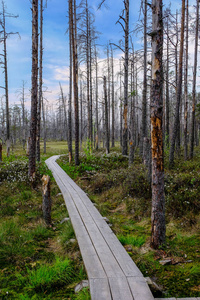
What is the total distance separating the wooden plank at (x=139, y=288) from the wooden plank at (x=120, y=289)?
7cm

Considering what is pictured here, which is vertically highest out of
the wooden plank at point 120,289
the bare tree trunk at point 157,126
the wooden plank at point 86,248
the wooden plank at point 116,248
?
the bare tree trunk at point 157,126

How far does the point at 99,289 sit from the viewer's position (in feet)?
10.1

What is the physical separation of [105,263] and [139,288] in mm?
820

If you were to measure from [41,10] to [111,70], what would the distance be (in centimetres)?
1662

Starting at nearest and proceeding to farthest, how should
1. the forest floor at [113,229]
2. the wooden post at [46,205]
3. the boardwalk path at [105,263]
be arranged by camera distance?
the boardwalk path at [105,263] < the forest floor at [113,229] < the wooden post at [46,205]

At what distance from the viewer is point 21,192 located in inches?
353

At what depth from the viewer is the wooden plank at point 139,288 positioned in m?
2.94

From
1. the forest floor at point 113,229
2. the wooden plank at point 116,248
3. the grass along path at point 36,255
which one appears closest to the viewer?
the grass along path at point 36,255

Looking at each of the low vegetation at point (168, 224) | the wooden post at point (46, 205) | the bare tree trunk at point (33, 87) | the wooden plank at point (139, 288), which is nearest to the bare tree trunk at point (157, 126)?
the low vegetation at point (168, 224)

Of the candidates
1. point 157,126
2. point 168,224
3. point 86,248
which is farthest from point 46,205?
point 157,126

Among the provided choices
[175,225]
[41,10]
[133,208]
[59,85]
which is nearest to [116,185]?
[133,208]

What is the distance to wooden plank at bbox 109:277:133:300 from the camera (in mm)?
2916

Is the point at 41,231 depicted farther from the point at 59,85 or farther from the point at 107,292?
the point at 59,85

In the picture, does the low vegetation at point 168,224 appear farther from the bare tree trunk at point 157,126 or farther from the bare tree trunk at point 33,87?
the bare tree trunk at point 33,87
